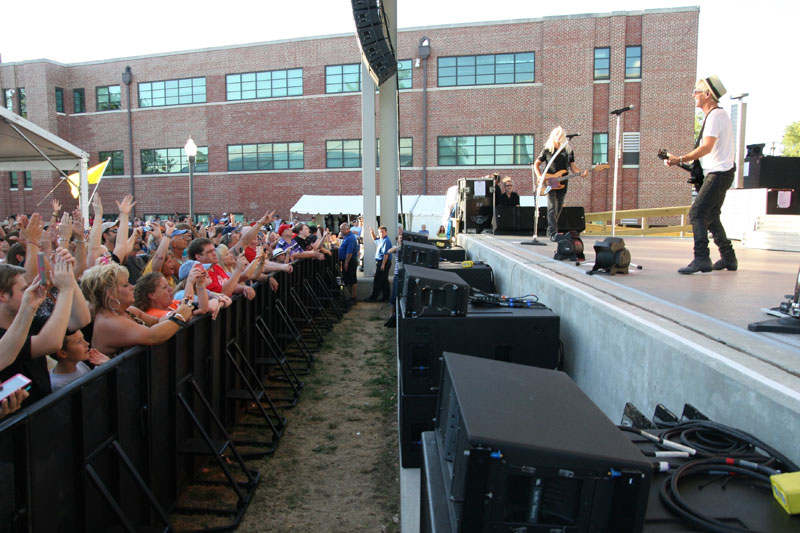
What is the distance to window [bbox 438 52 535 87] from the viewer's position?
1270 inches

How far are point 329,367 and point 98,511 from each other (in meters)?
5.36

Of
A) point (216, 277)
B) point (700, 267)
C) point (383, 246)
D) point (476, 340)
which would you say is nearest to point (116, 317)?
point (216, 277)

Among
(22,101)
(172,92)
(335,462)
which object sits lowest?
(335,462)

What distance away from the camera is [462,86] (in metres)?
32.7

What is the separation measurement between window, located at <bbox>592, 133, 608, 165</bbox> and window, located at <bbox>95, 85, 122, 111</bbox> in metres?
30.6

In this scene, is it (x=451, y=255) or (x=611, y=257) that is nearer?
(x=611, y=257)

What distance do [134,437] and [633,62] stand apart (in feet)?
111

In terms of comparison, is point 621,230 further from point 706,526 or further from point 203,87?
point 203,87

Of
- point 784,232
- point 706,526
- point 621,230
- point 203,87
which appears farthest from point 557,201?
point 203,87

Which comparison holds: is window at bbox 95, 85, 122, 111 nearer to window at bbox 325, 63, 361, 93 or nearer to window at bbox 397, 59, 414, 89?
window at bbox 325, 63, 361, 93

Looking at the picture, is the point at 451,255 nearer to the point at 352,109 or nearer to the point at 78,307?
the point at 78,307

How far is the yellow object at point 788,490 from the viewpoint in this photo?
5.36 ft

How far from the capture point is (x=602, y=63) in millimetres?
31578

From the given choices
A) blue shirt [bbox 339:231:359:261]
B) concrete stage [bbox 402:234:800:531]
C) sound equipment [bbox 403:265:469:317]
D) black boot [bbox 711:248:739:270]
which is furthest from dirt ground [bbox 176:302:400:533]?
blue shirt [bbox 339:231:359:261]
